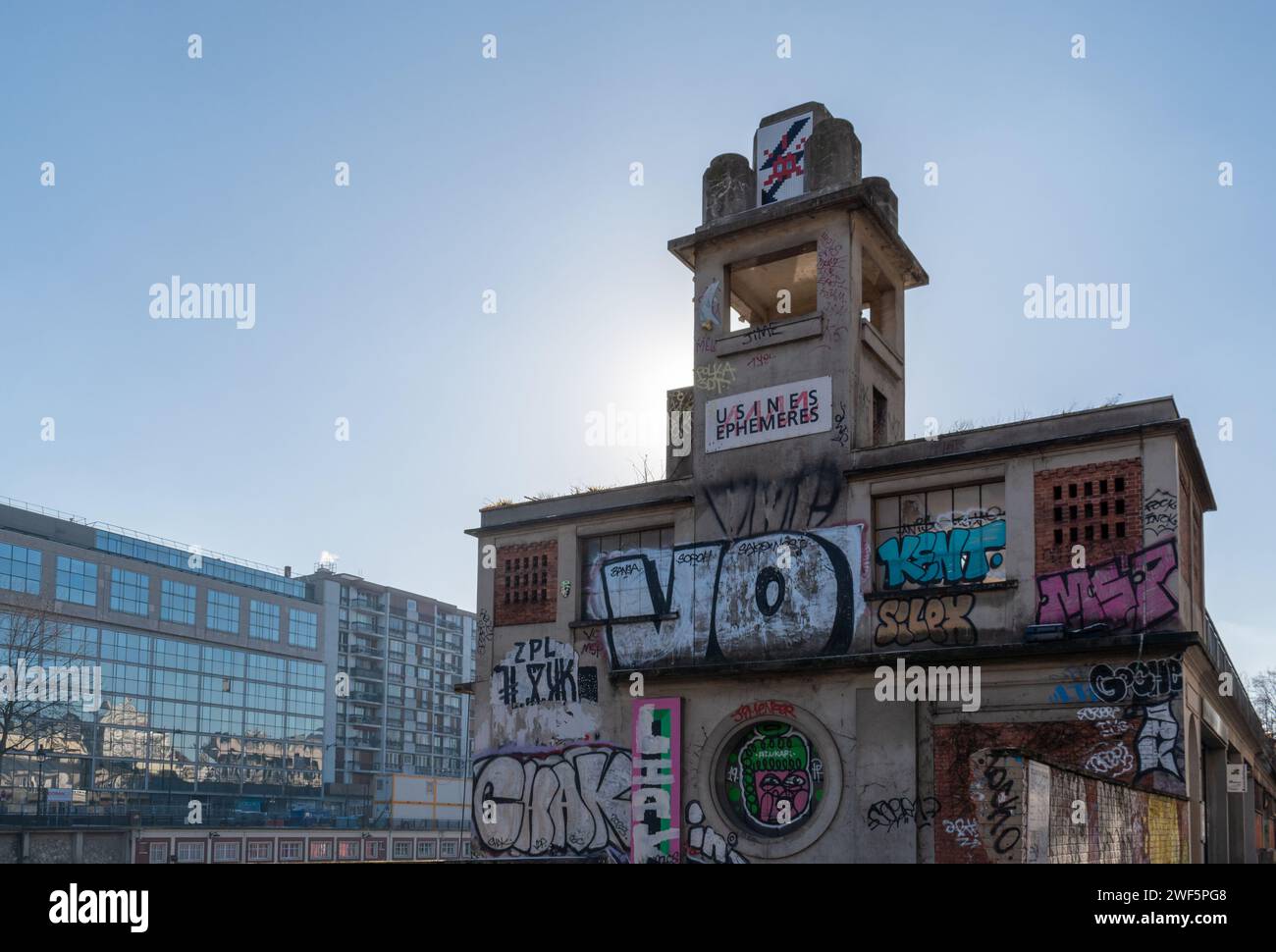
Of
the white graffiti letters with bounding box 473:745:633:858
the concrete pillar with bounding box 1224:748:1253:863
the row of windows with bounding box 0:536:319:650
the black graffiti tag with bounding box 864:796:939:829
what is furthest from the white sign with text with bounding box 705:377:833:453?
the row of windows with bounding box 0:536:319:650

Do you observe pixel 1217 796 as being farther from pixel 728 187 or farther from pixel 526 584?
pixel 728 187

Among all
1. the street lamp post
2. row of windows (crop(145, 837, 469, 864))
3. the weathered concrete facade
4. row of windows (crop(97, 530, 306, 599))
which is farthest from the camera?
row of windows (crop(97, 530, 306, 599))

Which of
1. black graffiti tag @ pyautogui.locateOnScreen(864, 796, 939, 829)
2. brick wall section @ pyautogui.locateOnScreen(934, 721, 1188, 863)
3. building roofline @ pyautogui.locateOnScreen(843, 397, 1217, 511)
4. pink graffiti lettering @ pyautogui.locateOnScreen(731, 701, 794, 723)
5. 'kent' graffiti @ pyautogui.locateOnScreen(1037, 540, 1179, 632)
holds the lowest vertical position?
black graffiti tag @ pyautogui.locateOnScreen(864, 796, 939, 829)

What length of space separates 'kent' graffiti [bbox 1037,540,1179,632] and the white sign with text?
5967mm

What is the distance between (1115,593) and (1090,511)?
5.34ft

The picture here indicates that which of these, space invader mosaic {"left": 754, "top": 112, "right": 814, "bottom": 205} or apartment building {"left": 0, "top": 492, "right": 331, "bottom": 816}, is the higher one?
space invader mosaic {"left": 754, "top": 112, "right": 814, "bottom": 205}

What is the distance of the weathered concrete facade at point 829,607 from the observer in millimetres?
20578

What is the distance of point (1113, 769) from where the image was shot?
1986 cm

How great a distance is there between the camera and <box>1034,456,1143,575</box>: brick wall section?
68.2 ft

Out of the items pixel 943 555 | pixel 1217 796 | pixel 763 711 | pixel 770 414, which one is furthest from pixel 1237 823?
pixel 770 414

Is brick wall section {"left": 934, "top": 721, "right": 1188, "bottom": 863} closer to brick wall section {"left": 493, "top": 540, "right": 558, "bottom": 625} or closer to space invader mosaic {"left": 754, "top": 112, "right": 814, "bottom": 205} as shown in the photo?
brick wall section {"left": 493, "top": 540, "right": 558, "bottom": 625}
